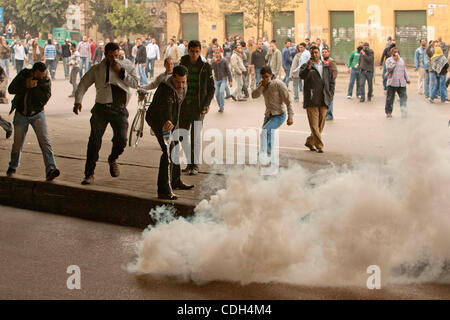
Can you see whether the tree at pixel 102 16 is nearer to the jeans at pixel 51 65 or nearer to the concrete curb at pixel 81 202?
the jeans at pixel 51 65

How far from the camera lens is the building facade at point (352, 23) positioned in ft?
122

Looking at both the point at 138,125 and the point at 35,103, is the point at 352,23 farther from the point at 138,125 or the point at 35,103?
the point at 35,103

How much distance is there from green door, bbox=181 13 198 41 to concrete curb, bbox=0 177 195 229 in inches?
1574

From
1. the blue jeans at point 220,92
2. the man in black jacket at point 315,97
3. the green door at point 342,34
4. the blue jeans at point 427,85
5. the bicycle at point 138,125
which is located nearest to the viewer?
the man in black jacket at point 315,97

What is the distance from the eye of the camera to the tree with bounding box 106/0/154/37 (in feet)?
164

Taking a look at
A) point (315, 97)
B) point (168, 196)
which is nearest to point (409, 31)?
point (315, 97)

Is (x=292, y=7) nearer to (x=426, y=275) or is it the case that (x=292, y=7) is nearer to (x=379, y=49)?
(x=379, y=49)

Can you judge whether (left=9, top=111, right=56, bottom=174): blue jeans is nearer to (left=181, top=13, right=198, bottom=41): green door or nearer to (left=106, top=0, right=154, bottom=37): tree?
(left=181, top=13, right=198, bottom=41): green door

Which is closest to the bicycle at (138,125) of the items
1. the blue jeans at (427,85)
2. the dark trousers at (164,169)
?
the dark trousers at (164,169)

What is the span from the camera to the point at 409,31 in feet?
125

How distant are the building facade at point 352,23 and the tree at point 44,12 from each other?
14155 millimetres

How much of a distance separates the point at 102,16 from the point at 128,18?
5049mm

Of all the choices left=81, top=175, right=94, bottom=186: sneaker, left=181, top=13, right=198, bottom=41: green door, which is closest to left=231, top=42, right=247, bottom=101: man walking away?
left=81, top=175, right=94, bottom=186: sneaker
